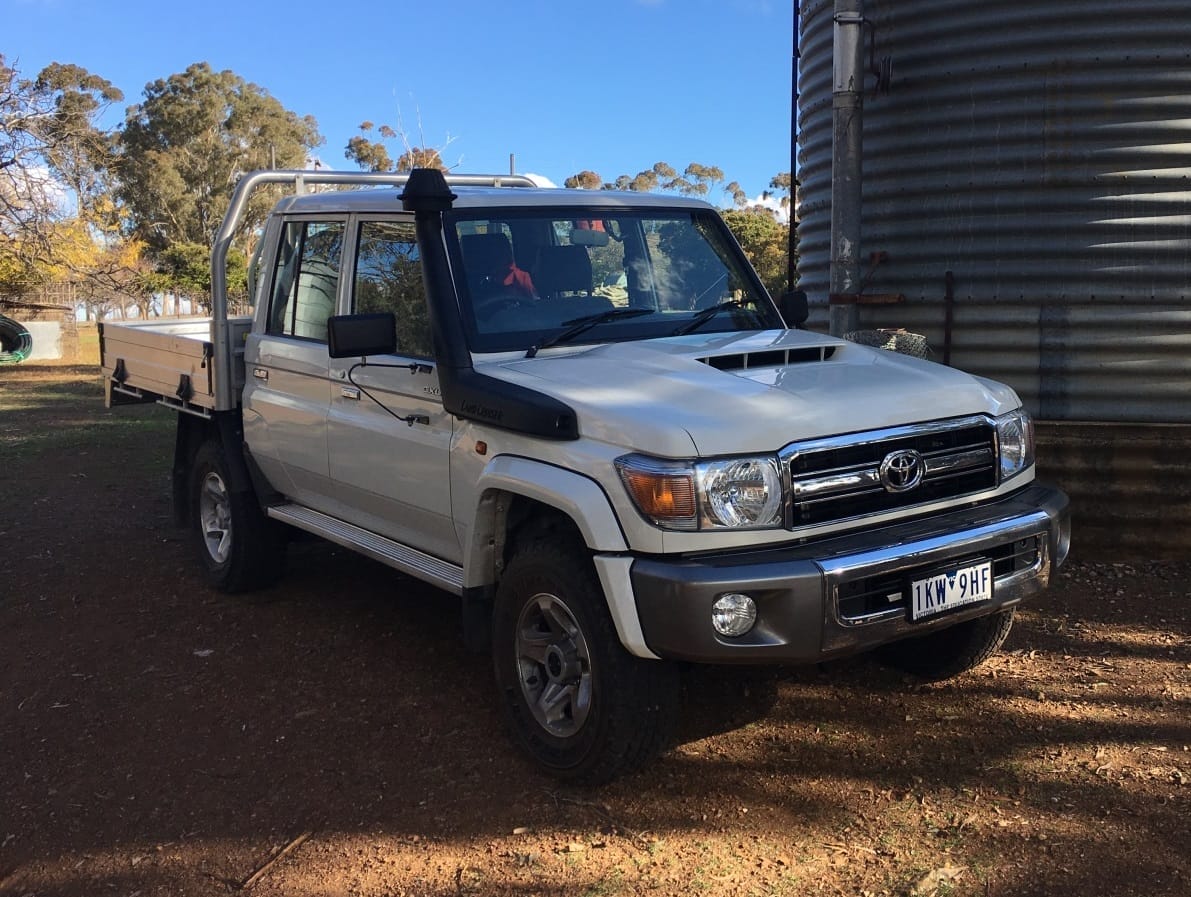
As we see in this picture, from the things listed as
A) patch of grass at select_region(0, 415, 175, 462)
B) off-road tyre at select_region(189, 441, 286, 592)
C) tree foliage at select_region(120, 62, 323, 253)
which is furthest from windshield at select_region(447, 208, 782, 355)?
tree foliage at select_region(120, 62, 323, 253)

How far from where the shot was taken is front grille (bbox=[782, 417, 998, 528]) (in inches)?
145

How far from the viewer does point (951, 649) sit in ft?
15.9

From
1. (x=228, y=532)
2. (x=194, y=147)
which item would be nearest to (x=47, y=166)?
(x=228, y=532)

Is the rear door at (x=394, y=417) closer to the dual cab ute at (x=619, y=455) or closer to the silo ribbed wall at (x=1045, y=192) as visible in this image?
the dual cab ute at (x=619, y=455)

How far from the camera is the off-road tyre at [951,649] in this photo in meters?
4.73

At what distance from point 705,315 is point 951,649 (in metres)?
1.75

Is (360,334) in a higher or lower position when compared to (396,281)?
lower

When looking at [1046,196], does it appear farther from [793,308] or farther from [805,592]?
[805,592]

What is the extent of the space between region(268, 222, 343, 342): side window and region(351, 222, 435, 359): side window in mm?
237

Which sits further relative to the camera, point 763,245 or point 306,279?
point 763,245

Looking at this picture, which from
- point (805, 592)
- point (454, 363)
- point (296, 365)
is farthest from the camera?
point (296, 365)

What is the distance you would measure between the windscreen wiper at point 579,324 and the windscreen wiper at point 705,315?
160 millimetres

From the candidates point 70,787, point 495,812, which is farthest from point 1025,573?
point 70,787

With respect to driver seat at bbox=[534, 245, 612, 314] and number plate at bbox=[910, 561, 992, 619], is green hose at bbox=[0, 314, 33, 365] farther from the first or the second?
number plate at bbox=[910, 561, 992, 619]
